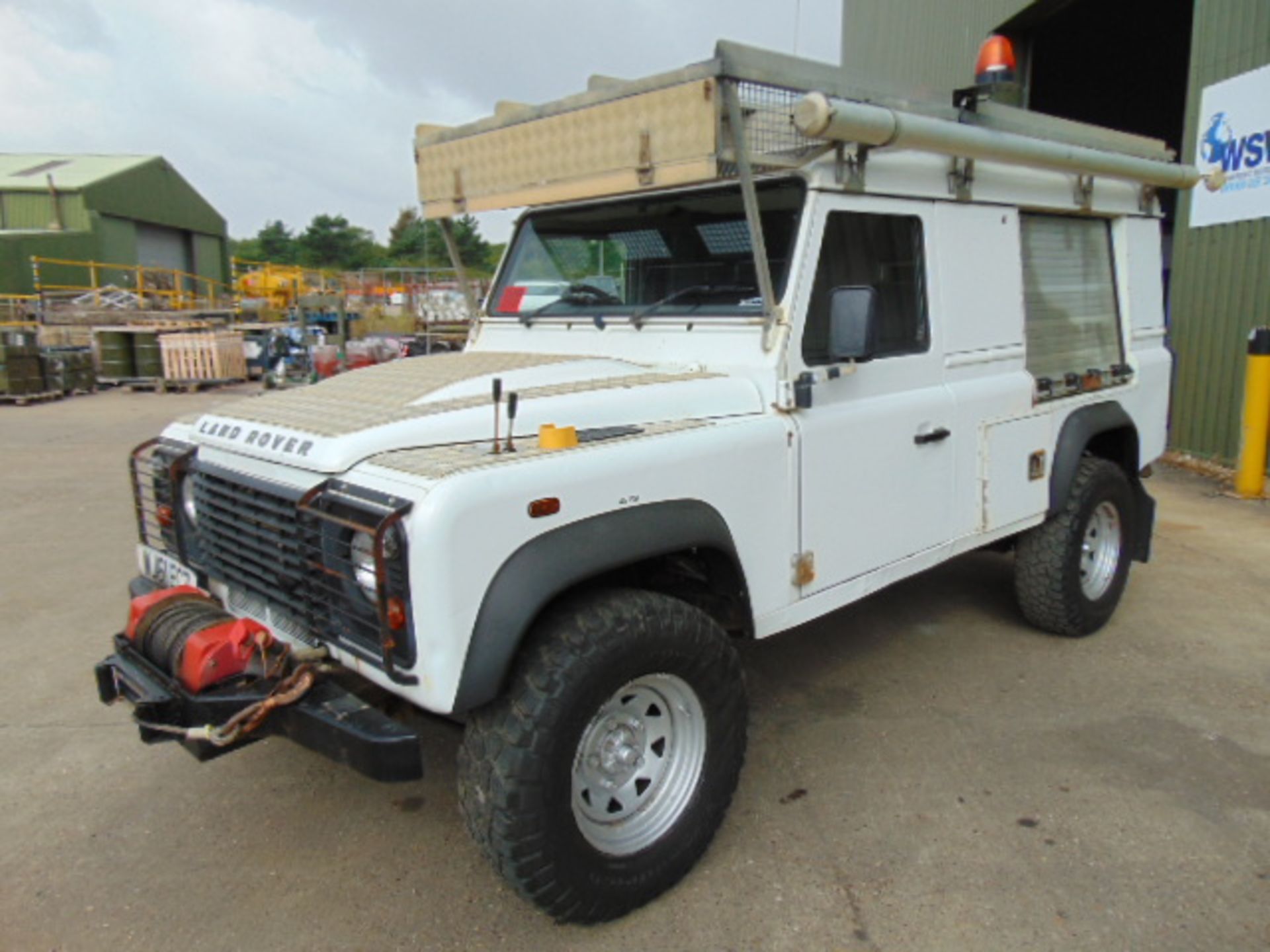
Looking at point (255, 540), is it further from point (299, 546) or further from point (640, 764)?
point (640, 764)

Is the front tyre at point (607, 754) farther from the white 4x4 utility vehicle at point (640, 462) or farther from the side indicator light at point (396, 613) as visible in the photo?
the side indicator light at point (396, 613)

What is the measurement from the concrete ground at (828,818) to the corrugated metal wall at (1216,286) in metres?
4.39

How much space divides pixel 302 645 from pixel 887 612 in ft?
11.2

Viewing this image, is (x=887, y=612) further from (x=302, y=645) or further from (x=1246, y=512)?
(x=1246, y=512)

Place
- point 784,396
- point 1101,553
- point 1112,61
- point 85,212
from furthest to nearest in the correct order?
point 85,212, point 1112,61, point 1101,553, point 784,396

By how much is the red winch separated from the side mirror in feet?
6.56

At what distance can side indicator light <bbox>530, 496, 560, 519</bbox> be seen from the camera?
239cm

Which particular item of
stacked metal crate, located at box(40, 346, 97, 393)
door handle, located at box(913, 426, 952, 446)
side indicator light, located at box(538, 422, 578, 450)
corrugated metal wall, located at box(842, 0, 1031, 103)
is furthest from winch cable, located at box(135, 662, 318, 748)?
stacked metal crate, located at box(40, 346, 97, 393)

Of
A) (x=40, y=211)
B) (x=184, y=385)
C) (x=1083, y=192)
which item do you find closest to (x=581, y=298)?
(x=1083, y=192)

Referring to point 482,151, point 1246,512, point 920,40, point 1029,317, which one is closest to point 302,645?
point 482,151

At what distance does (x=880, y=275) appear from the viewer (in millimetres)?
3592

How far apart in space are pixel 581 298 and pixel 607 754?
2020mm

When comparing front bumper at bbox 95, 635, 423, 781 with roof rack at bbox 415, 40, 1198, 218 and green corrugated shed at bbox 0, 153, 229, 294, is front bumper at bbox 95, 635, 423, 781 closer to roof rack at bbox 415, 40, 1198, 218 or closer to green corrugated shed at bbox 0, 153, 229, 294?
roof rack at bbox 415, 40, 1198, 218

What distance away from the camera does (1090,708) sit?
404 cm
